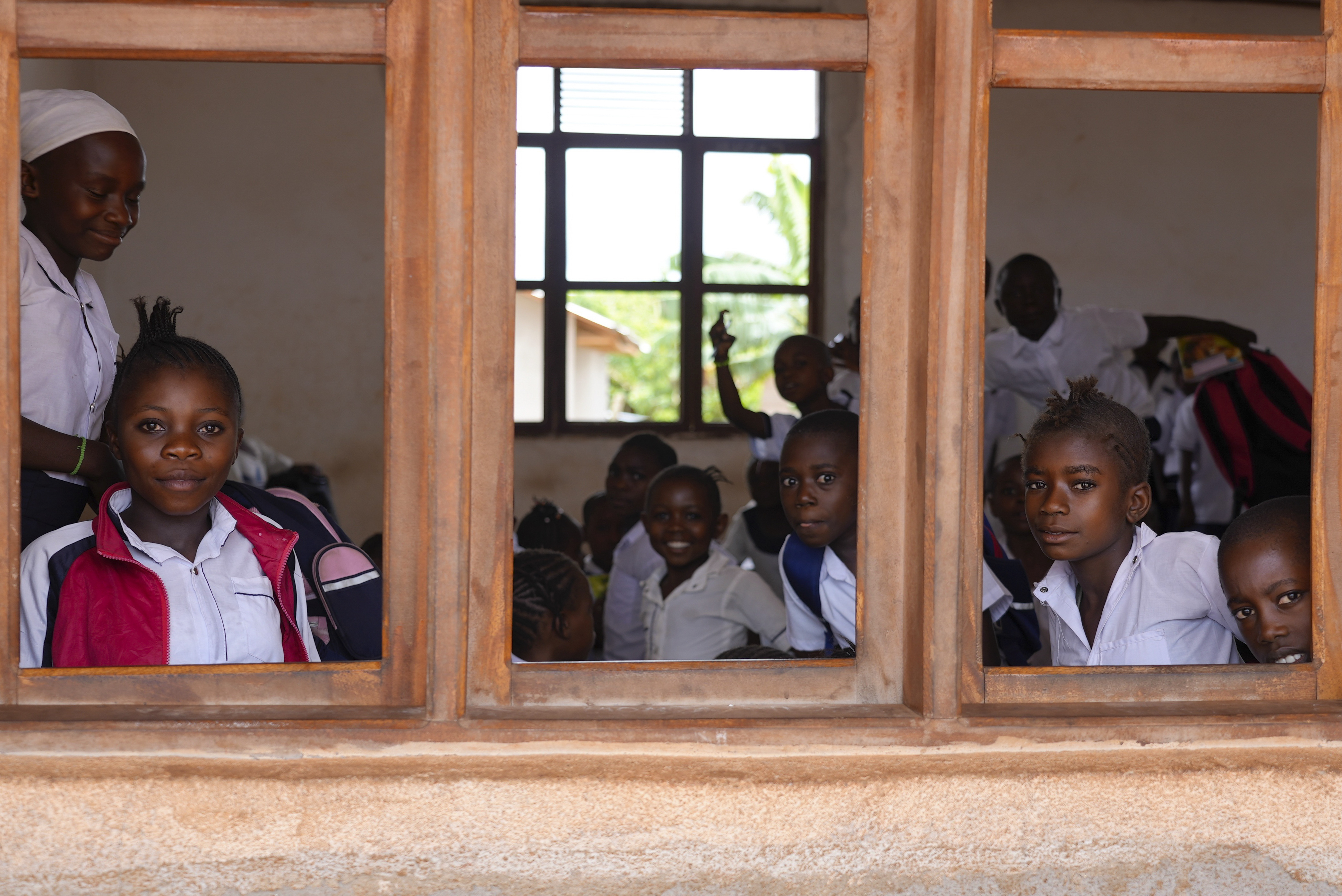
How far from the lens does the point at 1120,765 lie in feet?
4.61

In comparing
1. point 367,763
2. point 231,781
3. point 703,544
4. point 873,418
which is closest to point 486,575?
point 367,763

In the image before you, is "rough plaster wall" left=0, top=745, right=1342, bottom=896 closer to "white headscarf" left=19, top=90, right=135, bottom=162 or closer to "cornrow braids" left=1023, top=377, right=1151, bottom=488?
"cornrow braids" left=1023, top=377, right=1151, bottom=488

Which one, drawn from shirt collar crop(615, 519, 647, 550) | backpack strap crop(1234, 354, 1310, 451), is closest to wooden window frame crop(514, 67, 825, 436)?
shirt collar crop(615, 519, 647, 550)

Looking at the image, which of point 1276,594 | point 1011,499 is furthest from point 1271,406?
point 1276,594

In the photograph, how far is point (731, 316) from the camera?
6.69m

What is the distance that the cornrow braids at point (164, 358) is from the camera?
1757 mm

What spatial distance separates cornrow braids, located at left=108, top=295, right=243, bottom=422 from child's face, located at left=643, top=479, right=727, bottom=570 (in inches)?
64.6

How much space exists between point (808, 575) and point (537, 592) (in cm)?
64

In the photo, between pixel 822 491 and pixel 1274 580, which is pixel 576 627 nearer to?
pixel 822 491

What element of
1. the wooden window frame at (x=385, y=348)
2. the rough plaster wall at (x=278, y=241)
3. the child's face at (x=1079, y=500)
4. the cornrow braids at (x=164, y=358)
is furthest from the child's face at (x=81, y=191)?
the rough plaster wall at (x=278, y=241)

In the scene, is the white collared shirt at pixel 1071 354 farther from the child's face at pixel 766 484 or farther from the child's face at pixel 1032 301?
the child's face at pixel 766 484

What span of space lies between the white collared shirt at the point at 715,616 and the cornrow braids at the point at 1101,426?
1.21 meters

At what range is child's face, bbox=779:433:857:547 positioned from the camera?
7.97 feet

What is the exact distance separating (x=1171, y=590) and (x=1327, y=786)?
487mm
